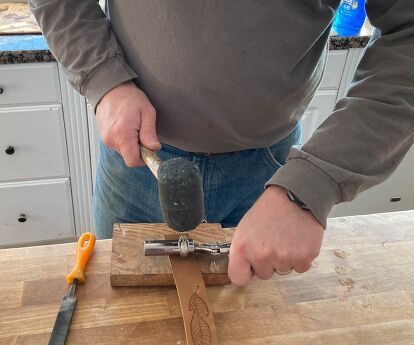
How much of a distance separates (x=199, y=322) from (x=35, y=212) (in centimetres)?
116

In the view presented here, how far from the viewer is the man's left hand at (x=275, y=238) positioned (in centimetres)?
48

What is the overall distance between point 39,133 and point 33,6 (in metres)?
0.70

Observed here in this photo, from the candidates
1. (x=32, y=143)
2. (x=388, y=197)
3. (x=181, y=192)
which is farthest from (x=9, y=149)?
(x=388, y=197)

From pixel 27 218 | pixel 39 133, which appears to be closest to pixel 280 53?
pixel 39 133

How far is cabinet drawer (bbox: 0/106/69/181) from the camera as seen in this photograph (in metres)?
1.28

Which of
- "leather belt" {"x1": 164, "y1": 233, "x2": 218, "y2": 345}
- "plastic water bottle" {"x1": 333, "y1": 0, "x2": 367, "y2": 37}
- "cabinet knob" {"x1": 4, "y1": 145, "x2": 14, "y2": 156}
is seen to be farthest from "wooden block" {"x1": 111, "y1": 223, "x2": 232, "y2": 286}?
"plastic water bottle" {"x1": 333, "y1": 0, "x2": 367, "y2": 37}

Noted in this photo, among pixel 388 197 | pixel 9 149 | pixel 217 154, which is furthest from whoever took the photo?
pixel 388 197

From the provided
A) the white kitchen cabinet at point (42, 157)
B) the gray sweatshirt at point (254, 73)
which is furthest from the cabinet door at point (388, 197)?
the gray sweatshirt at point (254, 73)

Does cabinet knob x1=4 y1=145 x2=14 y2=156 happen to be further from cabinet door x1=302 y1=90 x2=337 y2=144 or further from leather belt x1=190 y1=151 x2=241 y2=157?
cabinet door x1=302 y1=90 x2=337 y2=144

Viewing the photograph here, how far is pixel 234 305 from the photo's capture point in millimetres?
584

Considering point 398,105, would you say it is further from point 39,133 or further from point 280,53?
point 39,133

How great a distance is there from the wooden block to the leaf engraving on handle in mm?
44

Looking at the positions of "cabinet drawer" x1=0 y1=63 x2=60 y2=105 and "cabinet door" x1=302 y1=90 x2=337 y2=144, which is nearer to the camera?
"cabinet drawer" x1=0 y1=63 x2=60 y2=105

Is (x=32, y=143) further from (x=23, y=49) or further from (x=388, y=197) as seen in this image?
(x=388, y=197)
